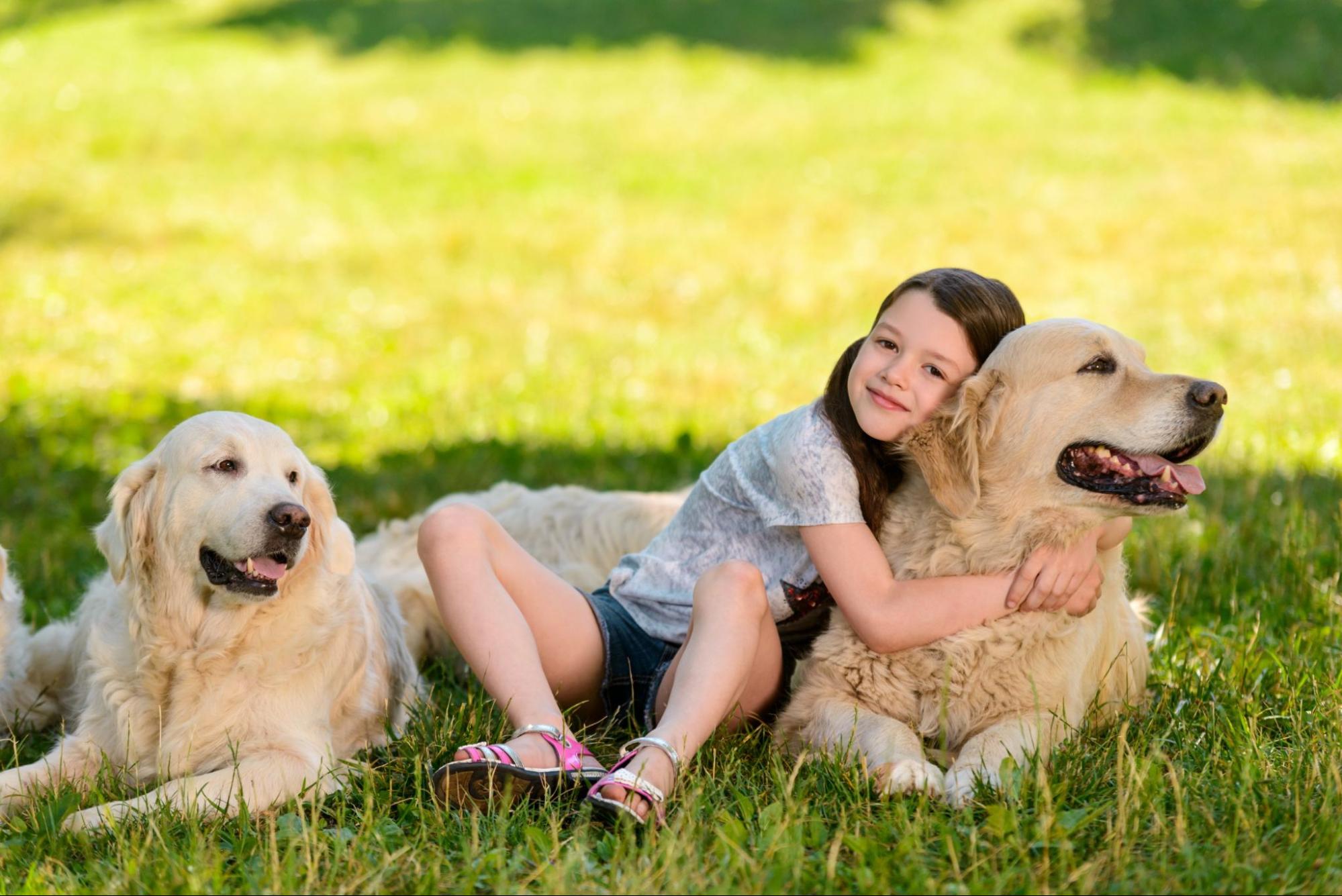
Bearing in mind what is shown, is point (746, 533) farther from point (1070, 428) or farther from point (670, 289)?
point (670, 289)

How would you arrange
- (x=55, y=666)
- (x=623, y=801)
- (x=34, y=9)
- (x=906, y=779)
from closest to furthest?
(x=623, y=801), (x=906, y=779), (x=55, y=666), (x=34, y=9)

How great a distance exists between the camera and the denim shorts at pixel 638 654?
371cm

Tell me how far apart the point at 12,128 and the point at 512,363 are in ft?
29.5

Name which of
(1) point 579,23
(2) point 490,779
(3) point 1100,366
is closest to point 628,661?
(2) point 490,779

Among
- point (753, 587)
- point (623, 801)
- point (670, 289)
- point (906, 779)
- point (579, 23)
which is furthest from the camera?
point (579, 23)

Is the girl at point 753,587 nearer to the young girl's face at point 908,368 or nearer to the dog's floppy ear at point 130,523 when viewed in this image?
the young girl's face at point 908,368

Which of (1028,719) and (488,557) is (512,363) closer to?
(488,557)

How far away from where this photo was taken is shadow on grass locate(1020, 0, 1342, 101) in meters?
16.2

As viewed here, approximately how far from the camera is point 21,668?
3758mm

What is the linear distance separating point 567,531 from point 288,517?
165 cm

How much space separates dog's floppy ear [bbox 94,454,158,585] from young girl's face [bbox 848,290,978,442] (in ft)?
5.87

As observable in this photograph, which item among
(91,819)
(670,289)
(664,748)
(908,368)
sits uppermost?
(908,368)

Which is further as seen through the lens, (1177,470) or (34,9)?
(34,9)

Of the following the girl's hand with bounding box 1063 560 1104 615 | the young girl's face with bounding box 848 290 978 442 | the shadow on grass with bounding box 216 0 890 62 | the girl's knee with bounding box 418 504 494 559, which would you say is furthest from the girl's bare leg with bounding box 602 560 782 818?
the shadow on grass with bounding box 216 0 890 62
